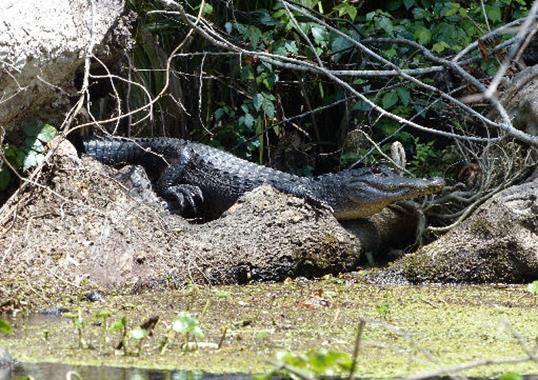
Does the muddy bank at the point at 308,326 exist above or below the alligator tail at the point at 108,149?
below

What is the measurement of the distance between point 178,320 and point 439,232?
141 inches

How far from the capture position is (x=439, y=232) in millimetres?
6855

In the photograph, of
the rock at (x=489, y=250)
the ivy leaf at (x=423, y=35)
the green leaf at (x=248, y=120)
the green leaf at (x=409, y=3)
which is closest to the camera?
the rock at (x=489, y=250)

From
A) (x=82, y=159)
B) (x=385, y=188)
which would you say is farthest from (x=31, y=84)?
(x=385, y=188)

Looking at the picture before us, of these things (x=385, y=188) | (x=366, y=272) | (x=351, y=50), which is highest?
(x=351, y=50)

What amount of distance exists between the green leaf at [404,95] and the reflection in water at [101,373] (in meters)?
4.37

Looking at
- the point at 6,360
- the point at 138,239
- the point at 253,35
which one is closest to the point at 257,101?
the point at 253,35

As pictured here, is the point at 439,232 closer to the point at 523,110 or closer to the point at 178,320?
the point at 523,110

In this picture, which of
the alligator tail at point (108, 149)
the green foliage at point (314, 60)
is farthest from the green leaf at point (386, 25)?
the alligator tail at point (108, 149)

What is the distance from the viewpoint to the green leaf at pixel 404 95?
7.43 m

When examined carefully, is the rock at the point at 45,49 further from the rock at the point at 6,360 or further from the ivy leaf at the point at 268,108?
the rock at the point at 6,360

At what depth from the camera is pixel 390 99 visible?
293 inches

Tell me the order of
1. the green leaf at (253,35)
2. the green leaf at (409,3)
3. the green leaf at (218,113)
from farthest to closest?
the green leaf at (409,3), the green leaf at (218,113), the green leaf at (253,35)

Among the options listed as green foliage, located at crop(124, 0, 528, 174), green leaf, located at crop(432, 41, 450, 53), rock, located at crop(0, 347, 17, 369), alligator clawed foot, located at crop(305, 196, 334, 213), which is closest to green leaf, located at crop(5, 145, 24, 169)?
green foliage, located at crop(124, 0, 528, 174)
